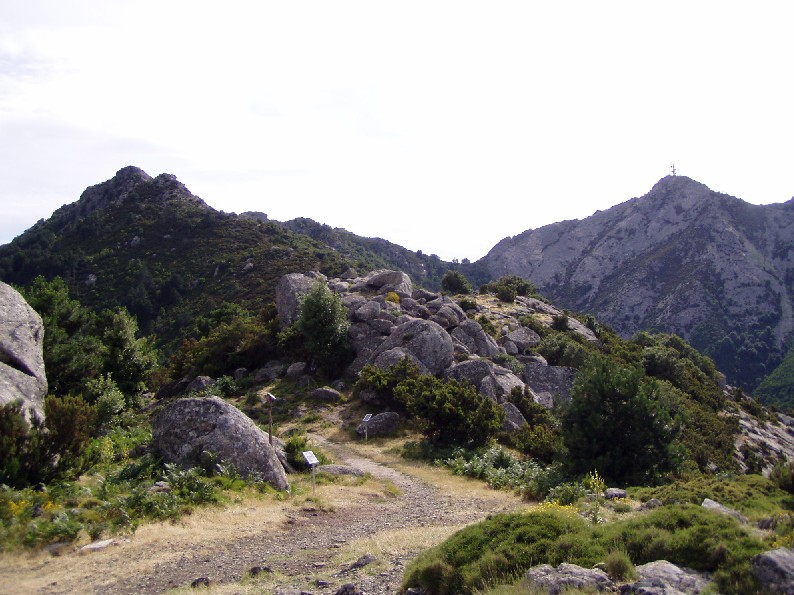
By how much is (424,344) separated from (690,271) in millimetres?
105906

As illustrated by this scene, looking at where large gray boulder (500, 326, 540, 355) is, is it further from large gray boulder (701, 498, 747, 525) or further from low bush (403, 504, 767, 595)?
low bush (403, 504, 767, 595)

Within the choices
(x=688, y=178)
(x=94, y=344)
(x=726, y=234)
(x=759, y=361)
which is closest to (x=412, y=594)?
(x=94, y=344)

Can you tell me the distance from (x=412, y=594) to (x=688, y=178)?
161 m

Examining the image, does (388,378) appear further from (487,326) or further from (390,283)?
(390,283)

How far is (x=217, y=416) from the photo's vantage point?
15.0 metres

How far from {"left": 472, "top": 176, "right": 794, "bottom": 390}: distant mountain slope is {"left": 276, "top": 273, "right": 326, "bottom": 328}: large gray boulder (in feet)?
266

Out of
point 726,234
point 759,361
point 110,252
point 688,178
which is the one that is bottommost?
point 759,361

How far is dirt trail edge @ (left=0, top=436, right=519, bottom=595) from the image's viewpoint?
8492mm

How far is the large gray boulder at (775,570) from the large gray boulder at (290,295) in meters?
29.6

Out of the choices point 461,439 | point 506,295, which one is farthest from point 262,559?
point 506,295

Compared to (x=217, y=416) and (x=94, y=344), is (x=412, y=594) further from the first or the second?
(x=94, y=344)

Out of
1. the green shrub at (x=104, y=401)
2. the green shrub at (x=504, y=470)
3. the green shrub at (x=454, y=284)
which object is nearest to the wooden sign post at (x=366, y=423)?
the green shrub at (x=504, y=470)

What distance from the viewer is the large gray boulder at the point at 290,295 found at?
114ft

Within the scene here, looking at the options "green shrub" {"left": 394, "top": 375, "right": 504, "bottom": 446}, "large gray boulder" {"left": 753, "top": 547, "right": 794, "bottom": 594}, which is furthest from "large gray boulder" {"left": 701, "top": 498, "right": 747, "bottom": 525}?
"green shrub" {"left": 394, "top": 375, "right": 504, "bottom": 446}
